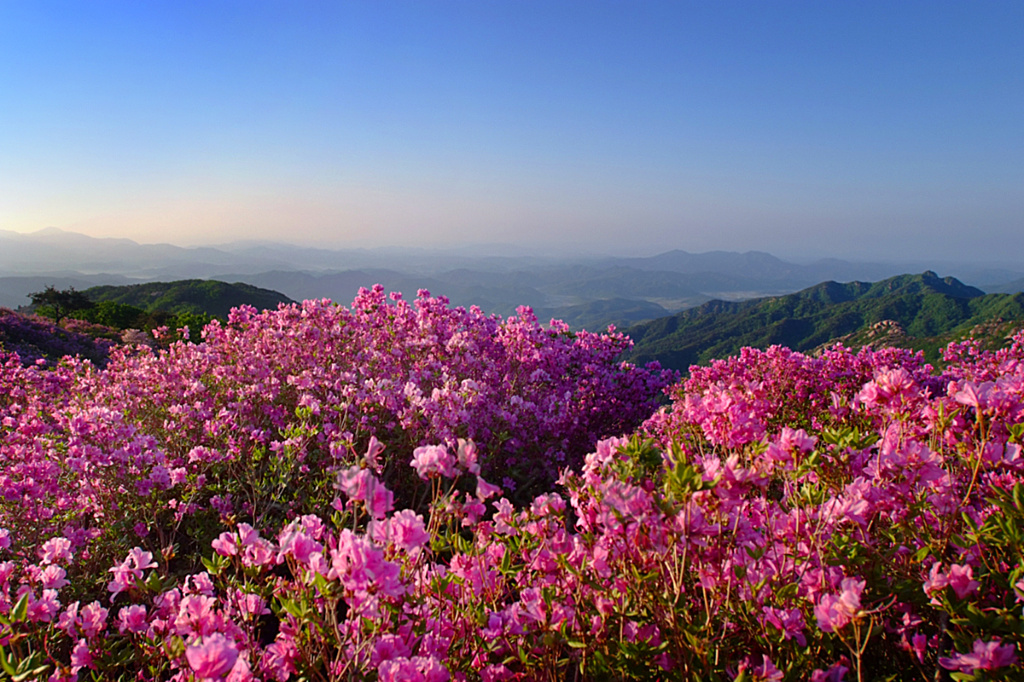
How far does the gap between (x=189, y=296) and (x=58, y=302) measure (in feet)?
80.2

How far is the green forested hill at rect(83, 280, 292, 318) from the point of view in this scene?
2168 inches

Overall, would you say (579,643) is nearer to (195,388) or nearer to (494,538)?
(494,538)

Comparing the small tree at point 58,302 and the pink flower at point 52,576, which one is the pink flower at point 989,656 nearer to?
the pink flower at point 52,576

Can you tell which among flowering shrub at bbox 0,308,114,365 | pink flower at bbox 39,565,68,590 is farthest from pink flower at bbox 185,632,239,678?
flowering shrub at bbox 0,308,114,365

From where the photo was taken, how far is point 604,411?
7328mm

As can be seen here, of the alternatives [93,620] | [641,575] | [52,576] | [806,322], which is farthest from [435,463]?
[806,322]

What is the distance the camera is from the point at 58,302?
33.6m

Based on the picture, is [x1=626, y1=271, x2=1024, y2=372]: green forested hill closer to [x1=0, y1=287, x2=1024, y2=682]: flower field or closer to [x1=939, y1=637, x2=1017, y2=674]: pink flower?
[x1=0, y1=287, x2=1024, y2=682]: flower field

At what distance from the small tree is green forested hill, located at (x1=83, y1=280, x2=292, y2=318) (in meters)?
17.5

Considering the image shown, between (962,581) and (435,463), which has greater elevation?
(435,463)

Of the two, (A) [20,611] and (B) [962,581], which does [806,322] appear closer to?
(B) [962,581]

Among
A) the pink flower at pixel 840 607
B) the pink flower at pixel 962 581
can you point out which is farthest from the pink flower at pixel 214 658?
the pink flower at pixel 962 581

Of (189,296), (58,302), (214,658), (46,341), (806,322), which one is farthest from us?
(806,322)

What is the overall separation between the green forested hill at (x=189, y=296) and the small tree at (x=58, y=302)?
687 inches
